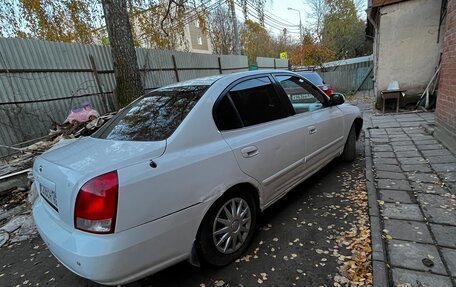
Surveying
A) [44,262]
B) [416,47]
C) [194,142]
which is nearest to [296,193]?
[194,142]

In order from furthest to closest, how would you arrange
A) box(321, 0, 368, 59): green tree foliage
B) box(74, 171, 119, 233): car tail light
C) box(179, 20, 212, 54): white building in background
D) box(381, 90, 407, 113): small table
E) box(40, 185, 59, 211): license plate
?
box(321, 0, 368, 59): green tree foliage, box(179, 20, 212, 54): white building in background, box(381, 90, 407, 113): small table, box(40, 185, 59, 211): license plate, box(74, 171, 119, 233): car tail light

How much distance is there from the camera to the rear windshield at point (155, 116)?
213 centimetres

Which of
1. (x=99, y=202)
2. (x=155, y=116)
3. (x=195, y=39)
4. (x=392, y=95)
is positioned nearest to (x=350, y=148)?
(x=155, y=116)

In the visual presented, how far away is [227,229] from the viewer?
89.0 inches

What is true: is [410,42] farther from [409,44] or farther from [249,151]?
[249,151]

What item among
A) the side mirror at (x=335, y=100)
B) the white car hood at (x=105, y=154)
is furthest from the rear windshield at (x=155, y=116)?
the side mirror at (x=335, y=100)

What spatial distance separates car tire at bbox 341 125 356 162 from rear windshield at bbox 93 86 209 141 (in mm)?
2818

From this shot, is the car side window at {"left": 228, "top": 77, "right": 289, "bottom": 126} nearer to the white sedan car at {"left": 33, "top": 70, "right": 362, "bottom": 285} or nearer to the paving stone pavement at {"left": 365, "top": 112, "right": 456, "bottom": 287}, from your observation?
the white sedan car at {"left": 33, "top": 70, "right": 362, "bottom": 285}

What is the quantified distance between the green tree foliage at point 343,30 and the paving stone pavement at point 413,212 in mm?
26590

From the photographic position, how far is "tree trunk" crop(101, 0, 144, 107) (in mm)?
5738

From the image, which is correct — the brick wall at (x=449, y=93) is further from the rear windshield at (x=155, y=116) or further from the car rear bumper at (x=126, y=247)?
the car rear bumper at (x=126, y=247)

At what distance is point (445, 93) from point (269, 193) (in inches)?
164

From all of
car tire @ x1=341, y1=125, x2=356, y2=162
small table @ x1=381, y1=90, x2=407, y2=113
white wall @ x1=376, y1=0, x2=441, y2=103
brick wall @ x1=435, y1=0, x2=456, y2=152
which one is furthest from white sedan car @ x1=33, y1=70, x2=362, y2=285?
white wall @ x1=376, y1=0, x2=441, y2=103

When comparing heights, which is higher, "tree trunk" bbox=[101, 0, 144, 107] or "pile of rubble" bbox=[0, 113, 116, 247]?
"tree trunk" bbox=[101, 0, 144, 107]
